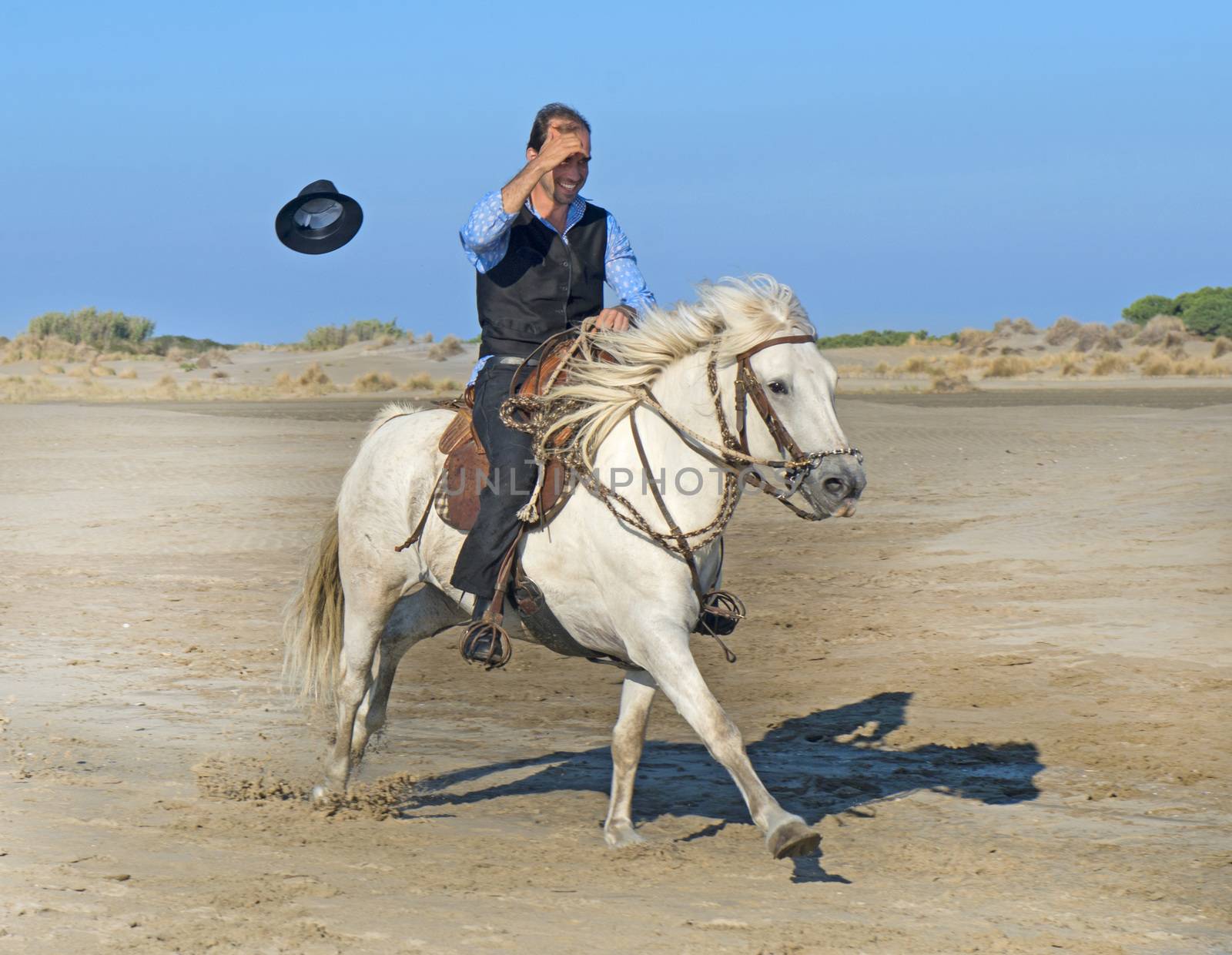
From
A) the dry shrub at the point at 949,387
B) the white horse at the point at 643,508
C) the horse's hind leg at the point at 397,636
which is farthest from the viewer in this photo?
the dry shrub at the point at 949,387

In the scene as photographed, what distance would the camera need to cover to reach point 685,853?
5.75 meters

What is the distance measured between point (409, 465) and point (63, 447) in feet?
52.1

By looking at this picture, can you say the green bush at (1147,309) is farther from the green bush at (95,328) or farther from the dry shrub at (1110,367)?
the green bush at (95,328)

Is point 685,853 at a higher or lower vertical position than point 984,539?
lower

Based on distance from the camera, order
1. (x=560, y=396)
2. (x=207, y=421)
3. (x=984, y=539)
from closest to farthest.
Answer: (x=560, y=396) < (x=984, y=539) < (x=207, y=421)

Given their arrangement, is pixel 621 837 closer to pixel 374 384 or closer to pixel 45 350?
pixel 374 384

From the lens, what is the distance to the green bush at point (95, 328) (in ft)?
208

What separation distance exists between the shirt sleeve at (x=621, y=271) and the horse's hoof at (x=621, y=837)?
219 cm

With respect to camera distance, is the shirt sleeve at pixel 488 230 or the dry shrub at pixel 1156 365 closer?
the shirt sleeve at pixel 488 230

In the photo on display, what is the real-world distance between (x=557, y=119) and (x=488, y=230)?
0.58m

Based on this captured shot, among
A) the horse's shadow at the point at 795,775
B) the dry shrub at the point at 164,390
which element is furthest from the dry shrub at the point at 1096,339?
the horse's shadow at the point at 795,775

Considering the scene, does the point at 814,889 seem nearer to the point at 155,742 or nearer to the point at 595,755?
the point at 595,755

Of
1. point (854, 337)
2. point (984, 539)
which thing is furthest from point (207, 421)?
point (854, 337)

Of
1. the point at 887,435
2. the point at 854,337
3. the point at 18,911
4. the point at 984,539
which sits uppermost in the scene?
the point at 854,337
